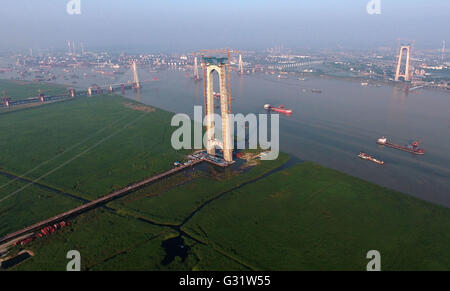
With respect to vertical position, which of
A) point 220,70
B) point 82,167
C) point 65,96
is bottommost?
point 82,167

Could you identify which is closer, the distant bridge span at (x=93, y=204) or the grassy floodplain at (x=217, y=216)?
the grassy floodplain at (x=217, y=216)

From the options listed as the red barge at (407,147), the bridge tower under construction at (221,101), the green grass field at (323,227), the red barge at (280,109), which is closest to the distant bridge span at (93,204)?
the bridge tower under construction at (221,101)

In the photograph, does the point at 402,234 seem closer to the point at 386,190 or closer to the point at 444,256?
the point at 444,256

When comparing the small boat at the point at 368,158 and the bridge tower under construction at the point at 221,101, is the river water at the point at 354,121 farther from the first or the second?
the bridge tower under construction at the point at 221,101

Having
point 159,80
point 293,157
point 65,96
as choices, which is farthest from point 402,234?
point 159,80

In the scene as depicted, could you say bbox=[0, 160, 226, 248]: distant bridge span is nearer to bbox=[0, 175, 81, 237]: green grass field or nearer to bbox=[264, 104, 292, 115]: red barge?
bbox=[0, 175, 81, 237]: green grass field

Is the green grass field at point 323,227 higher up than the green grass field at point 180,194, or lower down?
lower down
